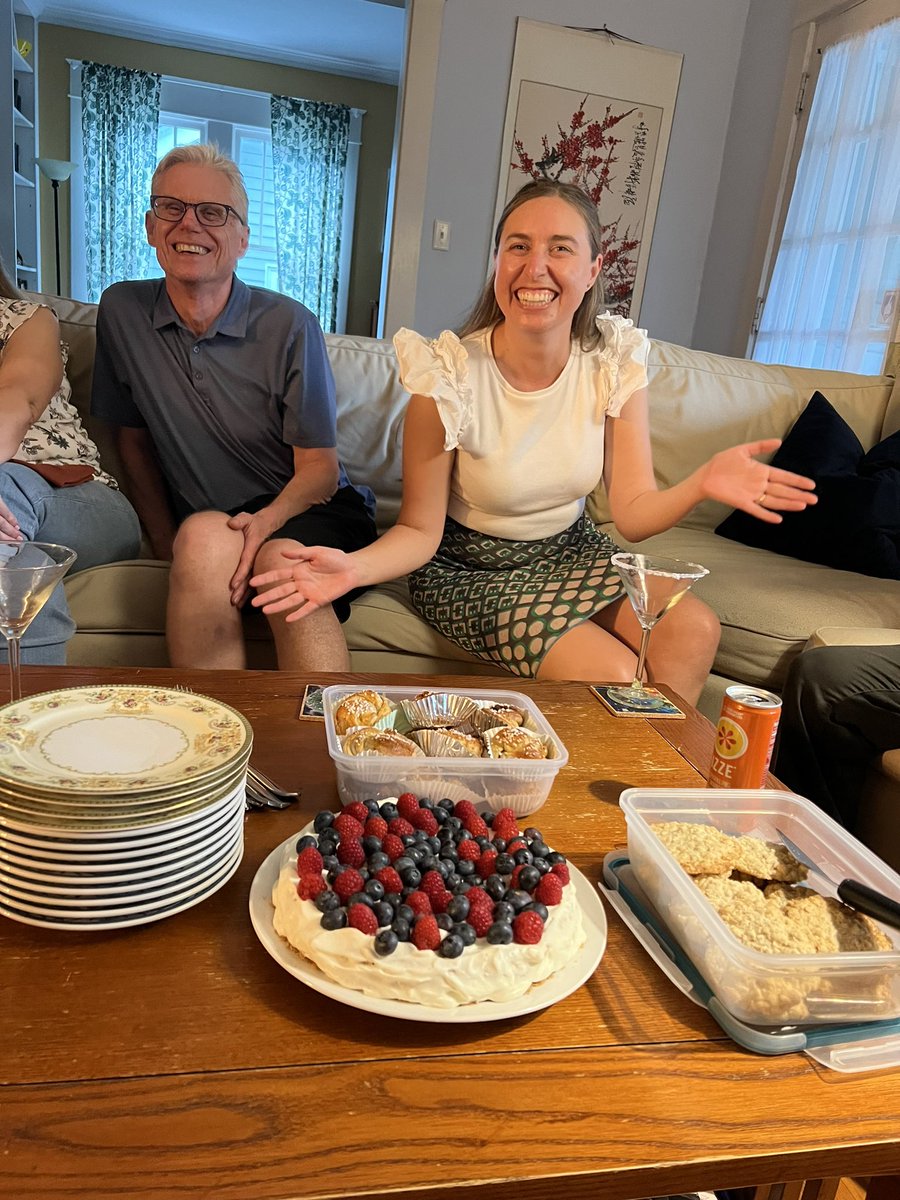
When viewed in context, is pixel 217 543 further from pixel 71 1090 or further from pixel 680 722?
pixel 71 1090

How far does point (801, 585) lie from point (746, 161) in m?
2.87

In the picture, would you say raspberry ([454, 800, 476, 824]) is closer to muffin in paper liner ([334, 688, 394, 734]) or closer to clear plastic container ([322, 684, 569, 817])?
clear plastic container ([322, 684, 569, 817])

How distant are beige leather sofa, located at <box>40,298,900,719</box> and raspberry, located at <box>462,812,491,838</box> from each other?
105 cm

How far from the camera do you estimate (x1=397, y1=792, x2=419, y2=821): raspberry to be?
2.54ft

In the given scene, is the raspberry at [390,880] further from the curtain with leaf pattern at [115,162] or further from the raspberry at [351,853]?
the curtain with leaf pattern at [115,162]

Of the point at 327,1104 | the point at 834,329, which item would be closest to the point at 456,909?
the point at 327,1104

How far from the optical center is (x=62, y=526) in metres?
1.79

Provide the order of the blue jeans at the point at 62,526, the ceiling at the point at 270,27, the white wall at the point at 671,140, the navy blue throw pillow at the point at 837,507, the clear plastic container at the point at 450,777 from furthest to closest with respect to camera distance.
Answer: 1. the ceiling at the point at 270,27
2. the white wall at the point at 671,140
3. the navy blue throw pillow at the point at 837,507
4. the blue jeans at the point at 62,526
5. the clear plastic container at the point at 450,777

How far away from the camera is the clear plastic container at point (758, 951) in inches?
24.8

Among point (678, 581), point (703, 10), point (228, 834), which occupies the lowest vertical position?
point (228, 834)

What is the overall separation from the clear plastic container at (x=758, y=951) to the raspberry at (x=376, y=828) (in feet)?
0.76

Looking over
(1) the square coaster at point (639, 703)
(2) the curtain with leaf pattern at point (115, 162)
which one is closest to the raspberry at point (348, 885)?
(1) the square coaster at point (639, 703)

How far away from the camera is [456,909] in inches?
25.2

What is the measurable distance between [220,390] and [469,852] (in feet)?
4.79
